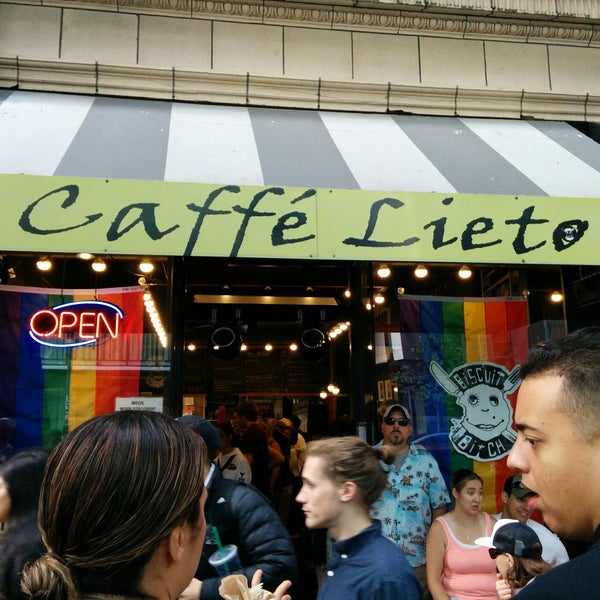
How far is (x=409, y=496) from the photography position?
4.78 meters

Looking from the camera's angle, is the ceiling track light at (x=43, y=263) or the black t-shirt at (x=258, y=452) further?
the black t-shirt at (x=258, y=452)

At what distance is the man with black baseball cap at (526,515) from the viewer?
12.9 feet

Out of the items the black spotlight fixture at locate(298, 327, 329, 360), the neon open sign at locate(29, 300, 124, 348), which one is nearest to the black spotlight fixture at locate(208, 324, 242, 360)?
the black spotlight fixture at locate(298, 327, 329, 360)

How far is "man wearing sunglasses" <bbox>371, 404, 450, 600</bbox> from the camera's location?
4641 mm

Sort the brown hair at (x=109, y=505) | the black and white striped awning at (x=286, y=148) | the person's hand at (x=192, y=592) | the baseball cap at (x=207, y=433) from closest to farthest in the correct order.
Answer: the brown hair at (x=109, y=505), the person's hand at (x=192, y=592), the baseball cap at (x=207, y=433), the black and white striped awning at (x=286, y=148)

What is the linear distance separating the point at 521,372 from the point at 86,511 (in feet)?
3.90

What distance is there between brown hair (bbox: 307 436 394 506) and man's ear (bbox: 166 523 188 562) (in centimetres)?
160

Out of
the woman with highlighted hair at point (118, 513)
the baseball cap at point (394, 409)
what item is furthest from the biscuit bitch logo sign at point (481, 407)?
the woman with highlighted hair at point (118, 513)

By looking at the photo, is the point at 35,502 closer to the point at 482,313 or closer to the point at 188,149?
the point at 188,149

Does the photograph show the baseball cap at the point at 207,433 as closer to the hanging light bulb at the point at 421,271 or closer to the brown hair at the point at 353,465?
the brown hair at the point at 353,465

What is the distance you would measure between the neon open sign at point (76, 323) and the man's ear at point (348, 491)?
3.09m

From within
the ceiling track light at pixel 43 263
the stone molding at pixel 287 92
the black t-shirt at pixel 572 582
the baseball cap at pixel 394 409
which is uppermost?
the stone molding at pixel 287 92

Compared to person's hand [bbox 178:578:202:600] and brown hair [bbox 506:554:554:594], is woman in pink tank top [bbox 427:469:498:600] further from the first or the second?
person's hand [bbox 178:578:202:600]

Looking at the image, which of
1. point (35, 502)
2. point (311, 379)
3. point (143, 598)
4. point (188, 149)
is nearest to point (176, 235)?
point (188, 149)
